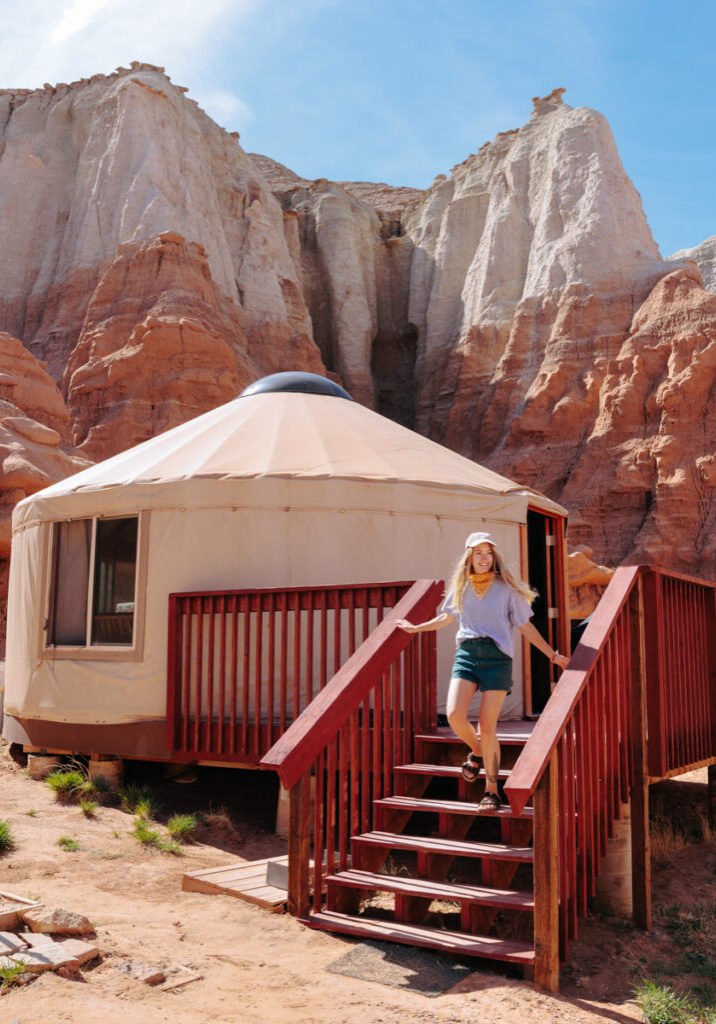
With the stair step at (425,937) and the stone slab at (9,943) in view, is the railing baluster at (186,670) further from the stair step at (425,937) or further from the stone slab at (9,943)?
the stone slab at (9,943)

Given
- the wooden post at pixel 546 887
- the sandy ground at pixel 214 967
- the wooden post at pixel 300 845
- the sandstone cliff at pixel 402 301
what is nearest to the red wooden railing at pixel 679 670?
the sandy ground at pixel 214 967

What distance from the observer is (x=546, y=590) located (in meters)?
8.62

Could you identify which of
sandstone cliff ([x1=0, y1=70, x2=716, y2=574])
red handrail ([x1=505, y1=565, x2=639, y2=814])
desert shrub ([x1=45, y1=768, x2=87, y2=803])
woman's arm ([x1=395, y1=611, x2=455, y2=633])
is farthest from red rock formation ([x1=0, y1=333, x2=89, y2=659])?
red handrail ([x1=505, y1=565, x2=639, y2=814])

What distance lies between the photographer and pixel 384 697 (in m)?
5.18

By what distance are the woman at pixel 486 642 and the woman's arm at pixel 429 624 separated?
11cm

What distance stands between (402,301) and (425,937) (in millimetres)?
34709

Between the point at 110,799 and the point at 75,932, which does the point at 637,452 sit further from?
the point at 75,932

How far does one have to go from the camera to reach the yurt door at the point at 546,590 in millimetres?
8594

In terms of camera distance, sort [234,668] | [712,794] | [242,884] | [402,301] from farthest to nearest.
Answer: [402,301] → [712,794] → [234,668] → [242,884]

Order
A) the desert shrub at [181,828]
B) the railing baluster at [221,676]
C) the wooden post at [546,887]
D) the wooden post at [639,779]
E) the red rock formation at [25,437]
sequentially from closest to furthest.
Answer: the wooden post at [546,887]
the wooden post at [639,779]
the desert shrub at [181,828]
the railing baluster at [221,676]
the red rock formation at [25,437]

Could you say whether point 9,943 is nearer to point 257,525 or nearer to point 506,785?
point 506,785

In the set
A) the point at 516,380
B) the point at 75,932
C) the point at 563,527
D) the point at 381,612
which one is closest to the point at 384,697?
the point at 381,612

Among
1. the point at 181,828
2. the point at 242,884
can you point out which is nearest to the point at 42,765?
the point at 181,828

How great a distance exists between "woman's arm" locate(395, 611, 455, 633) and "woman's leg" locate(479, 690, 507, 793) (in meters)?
0.41
